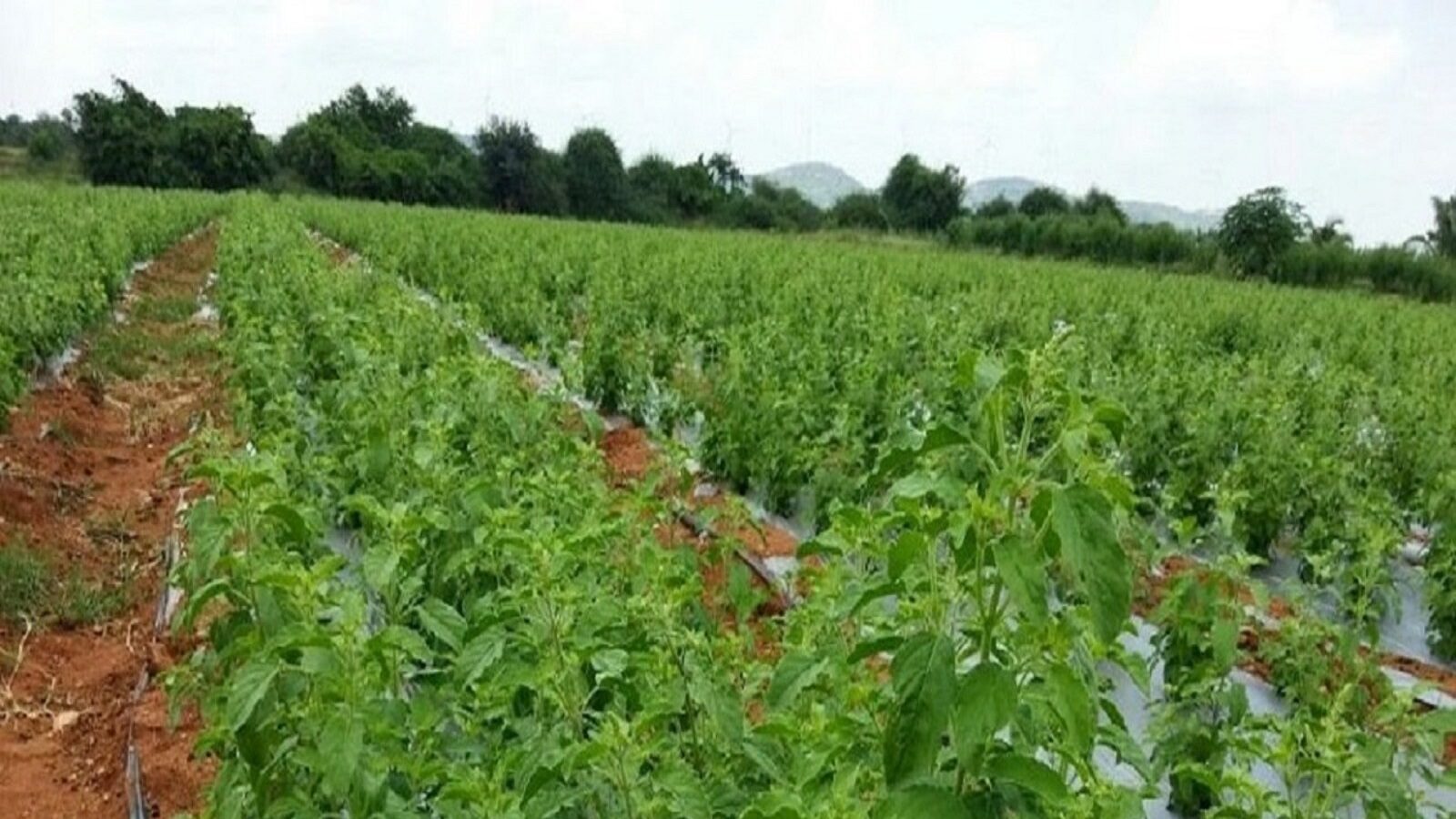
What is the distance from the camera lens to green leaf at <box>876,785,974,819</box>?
5.39ft

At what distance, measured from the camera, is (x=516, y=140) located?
5859 centimetres

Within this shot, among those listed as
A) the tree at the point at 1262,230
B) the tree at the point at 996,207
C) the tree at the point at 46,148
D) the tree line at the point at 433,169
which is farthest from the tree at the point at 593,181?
the tree at the point at 1262,230

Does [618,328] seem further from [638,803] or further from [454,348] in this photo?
[638,803]

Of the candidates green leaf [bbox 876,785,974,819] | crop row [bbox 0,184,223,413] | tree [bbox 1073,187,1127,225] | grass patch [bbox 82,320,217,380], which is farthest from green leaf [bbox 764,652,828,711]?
tree [bbox 1073,187,1127,225]

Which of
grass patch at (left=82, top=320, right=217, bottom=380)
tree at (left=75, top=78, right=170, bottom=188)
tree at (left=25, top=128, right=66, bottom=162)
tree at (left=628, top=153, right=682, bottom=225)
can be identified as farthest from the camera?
tree at (left=628, top=153, right=682, bottom=225)

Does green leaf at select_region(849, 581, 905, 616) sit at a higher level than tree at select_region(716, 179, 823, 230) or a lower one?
higher

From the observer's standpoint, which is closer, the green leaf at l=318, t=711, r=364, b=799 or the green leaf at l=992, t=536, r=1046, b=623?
the green leaf at l=992, t=536, r=1046, b=623

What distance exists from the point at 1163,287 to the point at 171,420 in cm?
1651

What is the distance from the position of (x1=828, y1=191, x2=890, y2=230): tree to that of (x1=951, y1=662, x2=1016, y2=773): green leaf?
176ft

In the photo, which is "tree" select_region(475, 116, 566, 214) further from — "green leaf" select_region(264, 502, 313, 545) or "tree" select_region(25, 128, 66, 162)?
"green leaf" select_region(264, 502, 313, 545)

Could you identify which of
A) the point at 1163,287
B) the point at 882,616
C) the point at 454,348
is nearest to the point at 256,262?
the point at 454,348

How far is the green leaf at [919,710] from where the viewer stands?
1601 mm

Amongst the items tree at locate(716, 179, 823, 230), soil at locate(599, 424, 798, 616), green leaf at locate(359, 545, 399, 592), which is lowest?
tree at locate(716, 179, 823, 230)

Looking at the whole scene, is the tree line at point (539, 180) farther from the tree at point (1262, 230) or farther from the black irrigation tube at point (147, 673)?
the black irrigation tube at point (147, 673)
